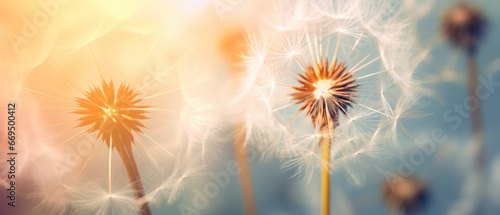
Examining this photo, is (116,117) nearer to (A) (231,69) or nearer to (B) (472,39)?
(A) (231,69)

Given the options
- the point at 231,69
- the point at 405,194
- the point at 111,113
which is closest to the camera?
the point at 111,113

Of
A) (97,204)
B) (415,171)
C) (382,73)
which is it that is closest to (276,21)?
(382,73)

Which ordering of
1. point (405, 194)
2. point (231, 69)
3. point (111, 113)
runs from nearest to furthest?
point (111, 113) → point (231, 69) → point (405, 194)

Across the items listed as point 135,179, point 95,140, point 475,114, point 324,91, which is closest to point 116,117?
point 95,140

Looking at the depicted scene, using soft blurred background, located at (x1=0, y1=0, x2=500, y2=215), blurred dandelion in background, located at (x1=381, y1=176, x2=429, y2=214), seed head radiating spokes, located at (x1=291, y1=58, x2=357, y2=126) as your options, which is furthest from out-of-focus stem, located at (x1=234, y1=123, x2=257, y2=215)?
blurred dandelion in background, located at (x1=381, y1=176, x2=429, y2=214)

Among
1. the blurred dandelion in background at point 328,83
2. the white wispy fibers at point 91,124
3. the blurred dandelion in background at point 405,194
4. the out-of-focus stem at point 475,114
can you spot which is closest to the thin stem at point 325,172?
the blurred dandelion in background at point 328,83

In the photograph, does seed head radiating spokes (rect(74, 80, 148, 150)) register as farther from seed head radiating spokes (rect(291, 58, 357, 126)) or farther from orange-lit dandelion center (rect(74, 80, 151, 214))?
seed head radiating spokes (rect(291, 58, 357, 126))

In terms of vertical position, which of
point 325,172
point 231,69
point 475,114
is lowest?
point 325,172
